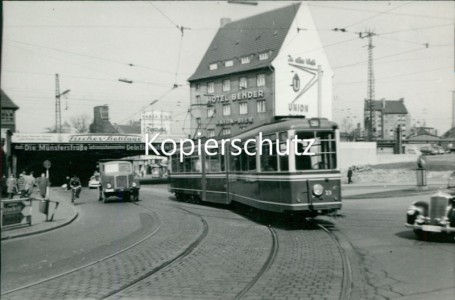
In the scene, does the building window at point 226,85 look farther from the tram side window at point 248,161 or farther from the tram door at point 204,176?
the tram side window at point 248,161

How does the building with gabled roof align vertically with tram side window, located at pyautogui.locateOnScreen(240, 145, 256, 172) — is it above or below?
above

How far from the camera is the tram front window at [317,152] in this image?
12320 millimetres

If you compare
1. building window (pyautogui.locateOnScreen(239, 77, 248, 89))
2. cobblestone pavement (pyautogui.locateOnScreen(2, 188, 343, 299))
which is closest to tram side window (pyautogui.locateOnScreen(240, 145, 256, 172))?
cobblestone pavement (pyautogui.locateOnScreen(2, 188, 343, 299))

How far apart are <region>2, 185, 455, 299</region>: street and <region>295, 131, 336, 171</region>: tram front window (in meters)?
1.71

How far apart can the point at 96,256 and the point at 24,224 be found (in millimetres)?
5891

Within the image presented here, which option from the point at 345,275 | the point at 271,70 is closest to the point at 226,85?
the point at 271,70

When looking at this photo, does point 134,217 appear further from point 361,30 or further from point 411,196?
point 411,196

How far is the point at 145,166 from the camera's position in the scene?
8619cm

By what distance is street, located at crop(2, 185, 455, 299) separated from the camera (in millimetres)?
6453

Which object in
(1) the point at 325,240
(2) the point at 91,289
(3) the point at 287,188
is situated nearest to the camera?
(2) the point at 91,289

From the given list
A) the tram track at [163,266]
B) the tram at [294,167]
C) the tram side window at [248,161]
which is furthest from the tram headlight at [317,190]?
the tram track at [163,266]

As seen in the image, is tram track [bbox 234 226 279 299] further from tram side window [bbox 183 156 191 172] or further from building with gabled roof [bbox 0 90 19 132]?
tram side window [bbox 183 156 191 172]

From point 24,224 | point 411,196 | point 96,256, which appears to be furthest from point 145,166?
point 96,256

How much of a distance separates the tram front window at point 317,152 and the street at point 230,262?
1.71m
